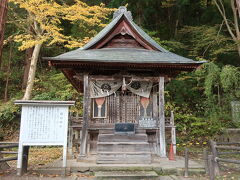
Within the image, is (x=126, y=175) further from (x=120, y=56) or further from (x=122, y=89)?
(x=120, y=56)

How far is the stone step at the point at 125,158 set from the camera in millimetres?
8242

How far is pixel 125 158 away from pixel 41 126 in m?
3.39

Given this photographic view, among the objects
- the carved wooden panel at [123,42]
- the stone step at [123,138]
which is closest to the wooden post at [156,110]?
Result: the stone step at [123,138]

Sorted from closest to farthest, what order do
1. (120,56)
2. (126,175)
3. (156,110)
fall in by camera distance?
(126,175) → (120,56) → (156,110)

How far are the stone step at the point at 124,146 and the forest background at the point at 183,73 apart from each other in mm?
7537

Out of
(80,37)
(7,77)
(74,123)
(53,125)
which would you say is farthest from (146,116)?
(7,77)

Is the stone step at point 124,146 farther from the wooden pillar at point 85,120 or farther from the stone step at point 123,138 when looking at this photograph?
the wooden pillar at point 85,120

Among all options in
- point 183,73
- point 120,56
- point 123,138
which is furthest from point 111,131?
point 183,73

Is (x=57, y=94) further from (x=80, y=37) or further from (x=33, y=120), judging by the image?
(x=33, y=120)

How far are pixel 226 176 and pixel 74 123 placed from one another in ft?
22.1

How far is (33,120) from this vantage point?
22.9ft

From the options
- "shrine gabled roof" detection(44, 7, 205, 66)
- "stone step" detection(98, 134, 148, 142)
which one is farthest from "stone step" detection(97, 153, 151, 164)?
"shrine gabled roof" detection(44, 7, 205, 66)

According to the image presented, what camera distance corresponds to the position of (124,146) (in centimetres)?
866

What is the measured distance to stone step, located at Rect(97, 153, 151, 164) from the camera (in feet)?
27.0
